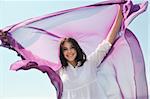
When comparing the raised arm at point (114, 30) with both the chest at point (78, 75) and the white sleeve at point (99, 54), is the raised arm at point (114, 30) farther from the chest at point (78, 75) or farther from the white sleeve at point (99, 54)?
the chest at point (78, 75)

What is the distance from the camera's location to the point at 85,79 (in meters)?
2.06

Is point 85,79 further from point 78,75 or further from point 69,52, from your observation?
point 69,52

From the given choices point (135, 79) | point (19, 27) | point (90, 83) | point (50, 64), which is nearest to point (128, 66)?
point (135, 79)

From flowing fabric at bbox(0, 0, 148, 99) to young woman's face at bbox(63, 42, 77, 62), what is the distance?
51 millimetres

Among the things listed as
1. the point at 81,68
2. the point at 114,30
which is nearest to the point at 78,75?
the point at 81,68

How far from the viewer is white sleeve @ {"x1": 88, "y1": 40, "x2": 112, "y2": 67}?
208cm

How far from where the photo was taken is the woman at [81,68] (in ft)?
6.76

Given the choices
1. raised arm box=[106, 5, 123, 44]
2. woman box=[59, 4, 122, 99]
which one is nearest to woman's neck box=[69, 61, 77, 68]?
woman box=[59, 4, 122, 99]

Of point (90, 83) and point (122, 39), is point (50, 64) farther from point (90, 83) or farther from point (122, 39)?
point (122, 39)

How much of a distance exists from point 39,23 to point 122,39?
398mm

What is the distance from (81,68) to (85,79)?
56 millimetres

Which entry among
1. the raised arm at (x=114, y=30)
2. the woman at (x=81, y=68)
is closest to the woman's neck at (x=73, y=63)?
the woman at (x=81, y=68)

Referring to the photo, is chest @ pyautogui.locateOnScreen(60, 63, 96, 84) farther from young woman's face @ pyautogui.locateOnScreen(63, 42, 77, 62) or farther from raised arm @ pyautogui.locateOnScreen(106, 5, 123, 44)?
raised arm @ pyautogui.locateOnScreen(106, 5, 123, 44)

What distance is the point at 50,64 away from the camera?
212 cm
